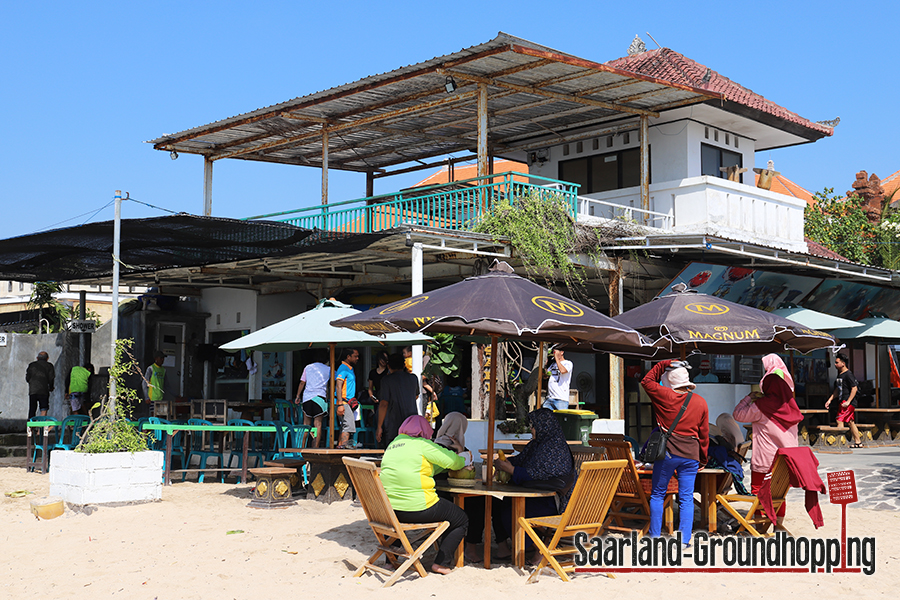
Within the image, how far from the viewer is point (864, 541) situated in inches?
276

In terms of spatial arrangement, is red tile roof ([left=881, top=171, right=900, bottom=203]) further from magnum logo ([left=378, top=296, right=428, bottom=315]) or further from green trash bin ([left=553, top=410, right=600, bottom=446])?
magnum logo ([left=378, top=296, right=428, bottom=315])

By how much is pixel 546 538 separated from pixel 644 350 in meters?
2.16

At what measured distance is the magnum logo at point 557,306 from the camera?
6551mm

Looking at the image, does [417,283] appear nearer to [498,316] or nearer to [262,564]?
[498,316]

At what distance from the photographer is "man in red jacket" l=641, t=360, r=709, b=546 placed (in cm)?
688

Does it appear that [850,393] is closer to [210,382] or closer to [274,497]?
[274,497]

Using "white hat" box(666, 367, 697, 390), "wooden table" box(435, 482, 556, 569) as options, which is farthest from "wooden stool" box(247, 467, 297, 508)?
"white hat" box(666, 367, 697, 390)

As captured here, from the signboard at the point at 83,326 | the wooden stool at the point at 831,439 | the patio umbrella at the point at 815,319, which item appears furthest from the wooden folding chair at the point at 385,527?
the signboard at the point at 83,326

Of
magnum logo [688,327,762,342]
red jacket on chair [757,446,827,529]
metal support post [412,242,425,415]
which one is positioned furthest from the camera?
metal support post [412,242,425,415]

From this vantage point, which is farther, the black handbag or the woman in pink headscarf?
the woman in pink headscarf

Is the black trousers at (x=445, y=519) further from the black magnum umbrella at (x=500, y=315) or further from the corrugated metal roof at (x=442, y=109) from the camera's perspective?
the corrugated metal roof at (x=442, y=109)

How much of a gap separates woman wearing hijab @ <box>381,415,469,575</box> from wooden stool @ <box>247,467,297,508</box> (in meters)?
3.31

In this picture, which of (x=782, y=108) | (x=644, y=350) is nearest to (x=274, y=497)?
(x=644, y=350)

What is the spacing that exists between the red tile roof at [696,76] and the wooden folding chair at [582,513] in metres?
11.8
